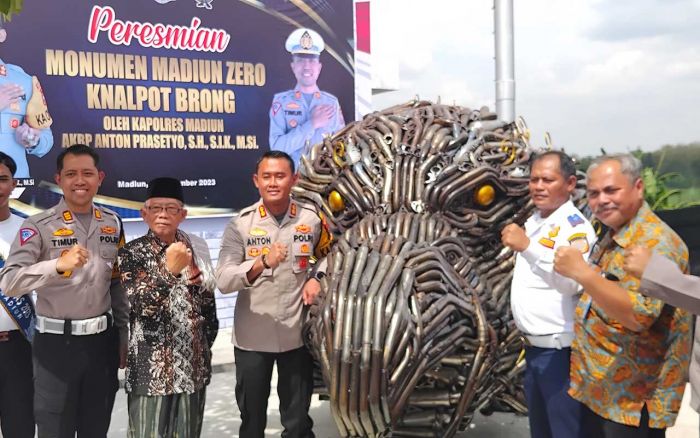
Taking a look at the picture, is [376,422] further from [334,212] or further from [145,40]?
[145,40]

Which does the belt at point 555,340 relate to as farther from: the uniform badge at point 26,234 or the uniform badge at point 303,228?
the uniform badge at point 26,234

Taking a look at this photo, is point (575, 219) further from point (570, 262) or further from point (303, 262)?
point (303, 262)

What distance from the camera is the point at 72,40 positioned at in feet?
26.6

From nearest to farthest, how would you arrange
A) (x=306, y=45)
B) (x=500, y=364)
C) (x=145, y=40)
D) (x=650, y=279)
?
(x=650, y=279), (x=500, y=364), (x=145, y=40), (x=306, y=45)

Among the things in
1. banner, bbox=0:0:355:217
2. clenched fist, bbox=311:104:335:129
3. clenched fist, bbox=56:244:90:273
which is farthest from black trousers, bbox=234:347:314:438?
clenched fist, bbox=311:104:335:129

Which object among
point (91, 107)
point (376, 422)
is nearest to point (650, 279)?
point (376, 422)

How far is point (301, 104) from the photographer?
383 inches

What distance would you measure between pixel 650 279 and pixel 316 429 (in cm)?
382

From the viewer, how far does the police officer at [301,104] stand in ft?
31.5

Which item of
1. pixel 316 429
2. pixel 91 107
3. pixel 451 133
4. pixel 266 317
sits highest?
pixel 91 107

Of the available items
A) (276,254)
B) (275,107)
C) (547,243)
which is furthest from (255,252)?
(275,107)

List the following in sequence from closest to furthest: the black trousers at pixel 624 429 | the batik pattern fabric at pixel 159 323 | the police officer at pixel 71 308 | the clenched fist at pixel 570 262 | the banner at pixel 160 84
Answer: the clenched fist at pixel 570 262 < the black trousers at pixel 624 429 < the batik pattern fabric at pixel 159 323 < the police officer at pixel 71 308 < the banner at pixel 160 84

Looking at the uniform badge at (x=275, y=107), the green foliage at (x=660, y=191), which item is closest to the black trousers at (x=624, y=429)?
the uniform badge at (x=275, y=107)

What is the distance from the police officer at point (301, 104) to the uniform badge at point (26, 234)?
235 inches
